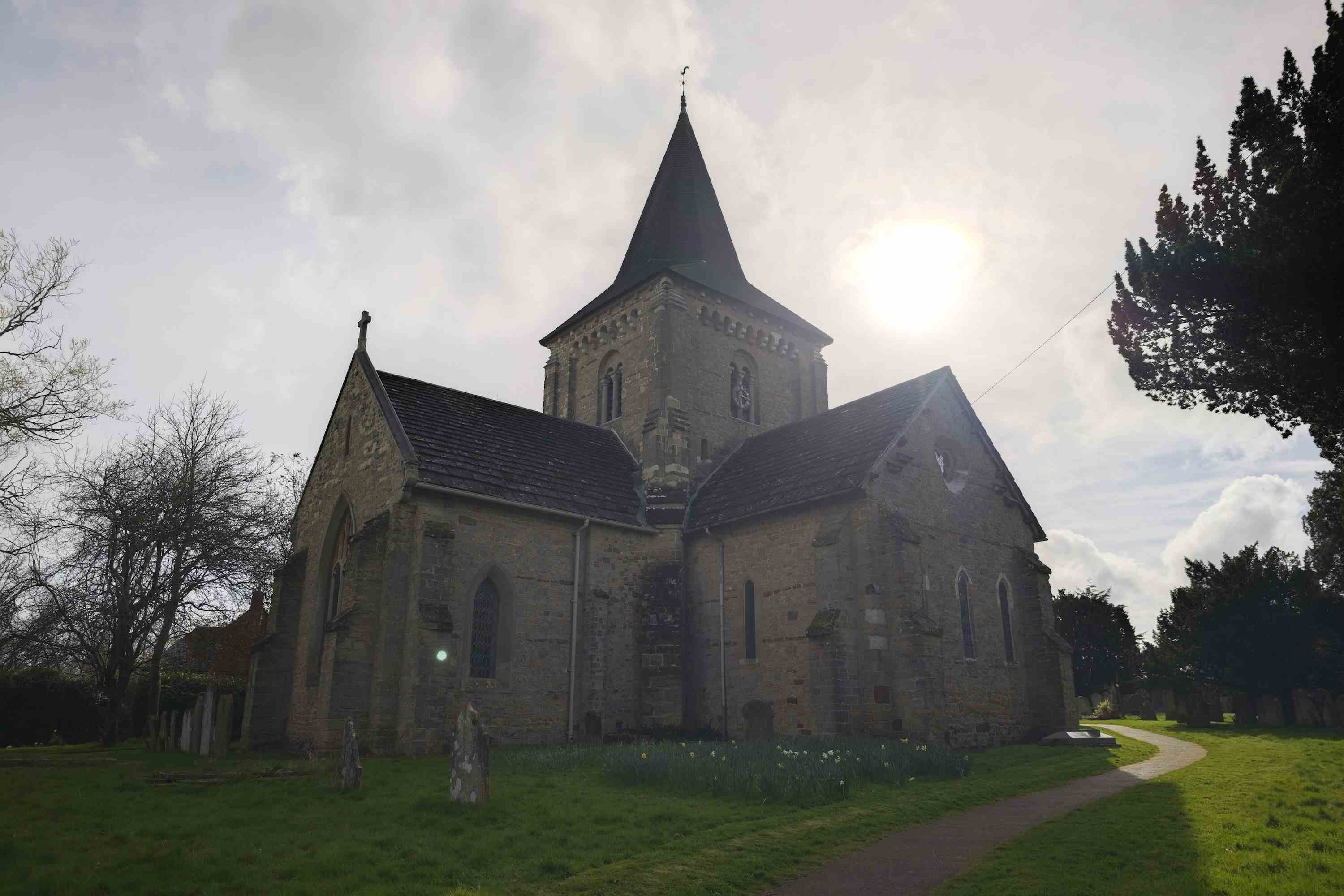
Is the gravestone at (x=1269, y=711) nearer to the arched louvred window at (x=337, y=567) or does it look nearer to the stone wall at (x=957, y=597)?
the stone wall at (x=957, y=597)

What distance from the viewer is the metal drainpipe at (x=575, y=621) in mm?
20031

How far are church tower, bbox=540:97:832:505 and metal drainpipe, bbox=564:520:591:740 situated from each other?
10.7 ft

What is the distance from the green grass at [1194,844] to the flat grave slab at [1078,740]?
19.4 ft

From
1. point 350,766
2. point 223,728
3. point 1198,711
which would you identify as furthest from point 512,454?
point 1198,711

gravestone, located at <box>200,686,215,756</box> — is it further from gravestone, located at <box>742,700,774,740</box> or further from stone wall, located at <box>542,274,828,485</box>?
stone wall, located at <box>542,274,828,485</box>

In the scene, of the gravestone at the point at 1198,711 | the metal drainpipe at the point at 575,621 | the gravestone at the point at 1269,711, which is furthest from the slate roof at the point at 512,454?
the gravestone at the point at 1269,711

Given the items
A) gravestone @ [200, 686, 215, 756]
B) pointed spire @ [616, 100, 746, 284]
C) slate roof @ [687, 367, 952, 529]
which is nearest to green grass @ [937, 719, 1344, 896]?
slate roof @ [687, 367, 952, 529]

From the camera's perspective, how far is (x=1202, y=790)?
12.6 metres

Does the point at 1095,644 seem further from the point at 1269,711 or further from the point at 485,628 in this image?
the point at 485,628

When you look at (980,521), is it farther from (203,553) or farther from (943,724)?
(203,553)

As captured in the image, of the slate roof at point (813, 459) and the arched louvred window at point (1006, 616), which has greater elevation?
the slate roof at point (813, 459)

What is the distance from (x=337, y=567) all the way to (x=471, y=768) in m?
12.4

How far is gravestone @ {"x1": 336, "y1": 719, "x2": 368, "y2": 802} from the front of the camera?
40.3ft

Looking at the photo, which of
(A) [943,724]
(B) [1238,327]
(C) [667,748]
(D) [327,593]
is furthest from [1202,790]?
(D) [327,593]
